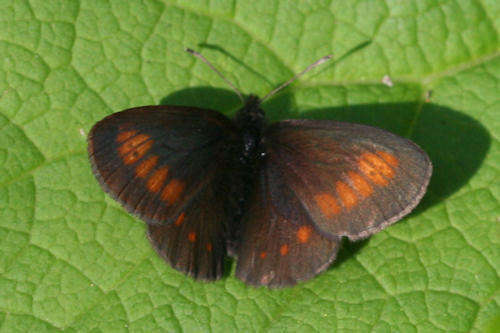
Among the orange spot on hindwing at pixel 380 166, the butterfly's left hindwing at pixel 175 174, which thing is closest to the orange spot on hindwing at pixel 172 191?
the butterfly's left hindwing at pixel 175 174

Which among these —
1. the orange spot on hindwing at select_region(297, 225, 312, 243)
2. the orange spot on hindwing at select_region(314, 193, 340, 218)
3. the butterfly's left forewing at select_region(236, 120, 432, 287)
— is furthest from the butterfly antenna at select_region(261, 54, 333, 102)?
the orange spot on hindwing at select_region(297, 225, 312, 243)

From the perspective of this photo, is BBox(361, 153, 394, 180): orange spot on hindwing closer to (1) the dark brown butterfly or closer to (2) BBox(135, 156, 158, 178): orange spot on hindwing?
(1) the dark brown butterfly

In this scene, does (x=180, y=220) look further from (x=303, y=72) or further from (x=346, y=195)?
(x=303, y=72)

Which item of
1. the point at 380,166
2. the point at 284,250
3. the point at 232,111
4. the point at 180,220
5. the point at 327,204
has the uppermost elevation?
the point at 380,166

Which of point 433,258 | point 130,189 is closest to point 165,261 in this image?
point 130,189

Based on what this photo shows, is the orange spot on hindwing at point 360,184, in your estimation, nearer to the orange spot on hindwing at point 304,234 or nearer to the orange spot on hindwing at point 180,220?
the orange spot on hindwing at point 304,234

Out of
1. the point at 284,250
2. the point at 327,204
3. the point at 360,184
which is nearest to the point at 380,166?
the point at 360,184
